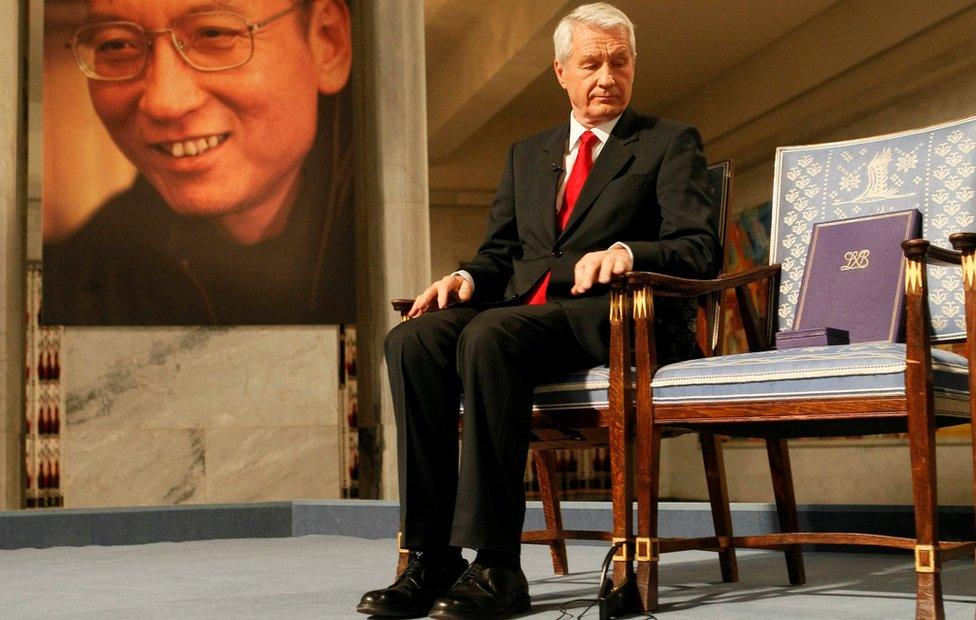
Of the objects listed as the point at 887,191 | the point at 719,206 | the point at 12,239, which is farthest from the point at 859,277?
the point at 12,239

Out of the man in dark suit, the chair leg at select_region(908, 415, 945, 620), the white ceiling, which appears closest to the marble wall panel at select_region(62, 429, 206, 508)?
the man in dark suit

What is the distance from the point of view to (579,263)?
8.77 ft

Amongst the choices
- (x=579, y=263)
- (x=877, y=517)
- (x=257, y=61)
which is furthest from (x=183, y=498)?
(x=579, y=263)

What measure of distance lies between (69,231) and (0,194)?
350 millimetres

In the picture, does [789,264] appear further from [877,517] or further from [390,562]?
[390,562]

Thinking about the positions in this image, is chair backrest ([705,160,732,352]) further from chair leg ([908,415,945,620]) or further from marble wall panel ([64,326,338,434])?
marble wall panel ([64,326,338,434])

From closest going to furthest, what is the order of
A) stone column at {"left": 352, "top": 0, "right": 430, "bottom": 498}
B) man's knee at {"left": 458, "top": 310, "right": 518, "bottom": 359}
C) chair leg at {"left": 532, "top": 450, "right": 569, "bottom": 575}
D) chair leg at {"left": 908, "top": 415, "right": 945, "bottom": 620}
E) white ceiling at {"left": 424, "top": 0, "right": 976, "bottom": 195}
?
chair leg at {"left": 908, "top": 415, "right": 945, "bottom": 620}
man's knee at {"left": 458, "top": 310, "right": 518, "bottom": 359}
chair leg at {"left": 532, "top": 450, "right": 569, "bottom": 575}
stone column at {"left": 352, "top": 0, "right": 430, "bottom": 498}
white ceiling at {"left": 424, "top": 0, "right": 976, "bottom": 195}

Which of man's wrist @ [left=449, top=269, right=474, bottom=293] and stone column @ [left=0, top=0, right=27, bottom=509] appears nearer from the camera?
Result: man's wrist @ [left=449, top=269, right=474, bottom=293]

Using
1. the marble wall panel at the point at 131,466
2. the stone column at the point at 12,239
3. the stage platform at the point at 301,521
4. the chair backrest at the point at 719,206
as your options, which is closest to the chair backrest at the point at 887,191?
the chair backrest at the point at 719,206

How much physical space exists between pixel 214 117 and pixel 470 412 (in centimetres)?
393

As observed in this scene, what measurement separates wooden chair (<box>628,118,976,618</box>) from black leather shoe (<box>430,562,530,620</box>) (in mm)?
299

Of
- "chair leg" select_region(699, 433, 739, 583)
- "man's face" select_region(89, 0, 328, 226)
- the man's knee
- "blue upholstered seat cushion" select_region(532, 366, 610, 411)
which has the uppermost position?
"man's face" select_region(89, 0, 328, 226)

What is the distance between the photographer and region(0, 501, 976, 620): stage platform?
104 inches

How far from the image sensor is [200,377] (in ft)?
19.2
